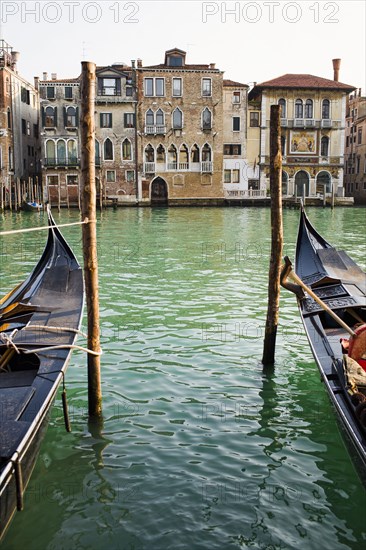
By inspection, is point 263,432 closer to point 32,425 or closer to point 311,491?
point 311,491

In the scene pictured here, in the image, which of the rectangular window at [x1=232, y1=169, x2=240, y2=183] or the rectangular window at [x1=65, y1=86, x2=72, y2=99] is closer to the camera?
the rectangular window at [x1=65, y1=86, x2=72, y2=99]

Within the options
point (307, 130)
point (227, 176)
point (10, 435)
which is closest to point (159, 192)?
point (227, 176)

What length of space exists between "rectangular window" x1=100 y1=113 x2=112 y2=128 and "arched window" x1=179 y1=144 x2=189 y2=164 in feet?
12.0

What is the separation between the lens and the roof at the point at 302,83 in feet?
95.5

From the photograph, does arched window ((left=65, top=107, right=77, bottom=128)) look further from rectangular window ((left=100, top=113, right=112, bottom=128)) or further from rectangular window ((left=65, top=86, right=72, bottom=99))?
rectangular window ((left=100, top=113, right=112, bottom=128))

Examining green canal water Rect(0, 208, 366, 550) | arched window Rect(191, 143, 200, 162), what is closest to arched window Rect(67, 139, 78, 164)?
arched window Rect(191, 143, 200, 162)

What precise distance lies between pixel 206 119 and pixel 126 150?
4.23m

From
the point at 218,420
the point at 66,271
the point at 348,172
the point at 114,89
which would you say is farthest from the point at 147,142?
the point at 218,420

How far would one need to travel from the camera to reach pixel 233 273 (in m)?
9.02

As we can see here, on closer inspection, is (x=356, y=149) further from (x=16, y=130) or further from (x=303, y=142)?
(x=16, y=130)

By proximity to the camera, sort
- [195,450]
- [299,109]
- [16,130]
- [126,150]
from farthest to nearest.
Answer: [299,109] → [126,150] → [16,130] → [195,450]

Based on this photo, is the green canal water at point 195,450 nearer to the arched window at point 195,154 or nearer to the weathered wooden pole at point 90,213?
the weathered wooden pole at point 90,213

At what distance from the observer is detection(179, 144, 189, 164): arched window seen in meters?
29.2

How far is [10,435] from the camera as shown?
99.2 inches
